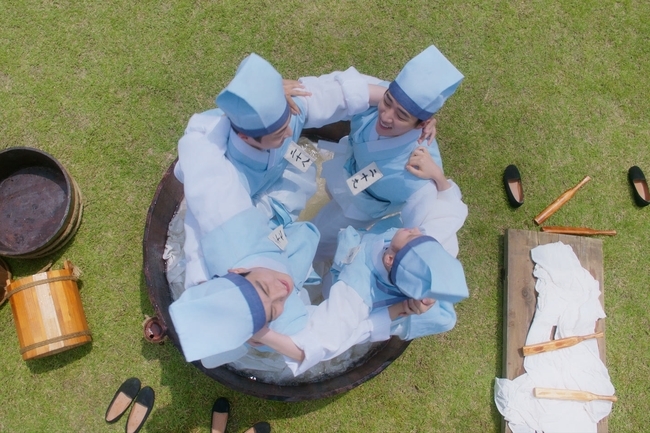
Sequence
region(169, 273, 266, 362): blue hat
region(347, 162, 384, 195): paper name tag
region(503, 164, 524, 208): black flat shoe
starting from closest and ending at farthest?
1. region(169, 273, 266, 362): blue hat
2. region(347, 162, 384, 195): paper name tag
3. region(503, 164, 524, 208): black flat shoe

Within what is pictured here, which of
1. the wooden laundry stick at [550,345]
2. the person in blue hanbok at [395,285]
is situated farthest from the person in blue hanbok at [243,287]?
the wooden laundry stick at [550,345]

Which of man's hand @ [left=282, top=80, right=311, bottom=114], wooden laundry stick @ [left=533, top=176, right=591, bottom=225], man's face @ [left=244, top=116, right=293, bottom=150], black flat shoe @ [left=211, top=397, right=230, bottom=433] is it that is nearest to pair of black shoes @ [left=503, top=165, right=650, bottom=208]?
wooden laundry stick @ [left=533, top=176, right=591, bottom=225]

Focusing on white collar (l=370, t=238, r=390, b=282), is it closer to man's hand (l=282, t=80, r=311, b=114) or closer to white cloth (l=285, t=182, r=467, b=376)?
white cloth (l=285, t=182, r=467, b=376)

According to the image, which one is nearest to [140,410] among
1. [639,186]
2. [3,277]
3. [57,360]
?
[57,360]

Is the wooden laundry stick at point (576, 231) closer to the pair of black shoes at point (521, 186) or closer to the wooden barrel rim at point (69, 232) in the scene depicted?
the pair of black shoes at point (521, 186)

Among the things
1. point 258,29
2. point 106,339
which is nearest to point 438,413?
point 106,339
